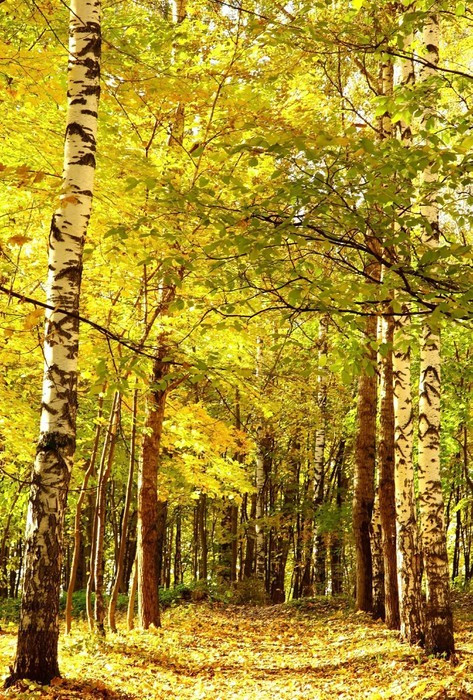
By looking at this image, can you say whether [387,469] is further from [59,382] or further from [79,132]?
[79,132]

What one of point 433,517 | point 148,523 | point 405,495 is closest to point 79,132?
point 433,517

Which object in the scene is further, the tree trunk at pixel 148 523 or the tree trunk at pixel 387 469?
the tree trunk at pixel 148 523

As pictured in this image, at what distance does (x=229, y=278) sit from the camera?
176 inches

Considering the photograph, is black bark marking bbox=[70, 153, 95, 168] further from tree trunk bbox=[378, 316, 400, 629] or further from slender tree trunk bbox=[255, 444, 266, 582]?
slender tree trunk bbox=[255, 444, 266, 582]

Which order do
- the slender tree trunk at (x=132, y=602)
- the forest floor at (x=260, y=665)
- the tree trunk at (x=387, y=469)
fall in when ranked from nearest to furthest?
the forest floor at (x=260, y=665) → the tree trunk at (x=387, y=469) → the slender tree trunk at (x=132, y=602)

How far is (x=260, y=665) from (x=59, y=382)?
19.3ft

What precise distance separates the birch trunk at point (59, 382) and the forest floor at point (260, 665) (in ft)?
1.39

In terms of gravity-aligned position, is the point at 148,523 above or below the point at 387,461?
below

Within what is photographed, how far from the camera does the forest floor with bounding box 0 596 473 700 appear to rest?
6180 millimetres

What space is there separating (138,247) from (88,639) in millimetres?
5939

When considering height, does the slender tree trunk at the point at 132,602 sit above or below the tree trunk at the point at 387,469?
below

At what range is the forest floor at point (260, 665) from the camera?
20.3ft

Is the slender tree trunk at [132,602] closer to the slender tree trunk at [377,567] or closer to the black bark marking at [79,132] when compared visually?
the slender tree trunk at [377,567]

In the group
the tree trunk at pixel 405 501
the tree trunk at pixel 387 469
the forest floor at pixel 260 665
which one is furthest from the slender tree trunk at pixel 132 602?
the tree trunk at pixel 405 501
